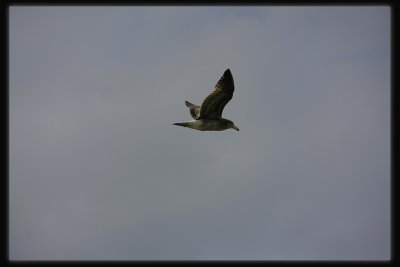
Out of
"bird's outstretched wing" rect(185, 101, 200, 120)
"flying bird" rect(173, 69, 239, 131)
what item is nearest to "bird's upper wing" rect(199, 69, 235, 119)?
"flying bird" rect(173, 69, 239, 131)

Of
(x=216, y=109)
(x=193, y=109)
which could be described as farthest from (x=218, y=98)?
(x=193, y=109)

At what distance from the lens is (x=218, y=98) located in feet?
89.2

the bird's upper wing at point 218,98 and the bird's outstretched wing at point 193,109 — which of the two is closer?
the bird's upper wing at point 218,98

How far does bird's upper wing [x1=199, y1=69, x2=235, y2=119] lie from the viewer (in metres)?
26.5

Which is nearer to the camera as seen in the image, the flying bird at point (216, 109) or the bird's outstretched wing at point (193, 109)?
the flying bird at point (216, 109)

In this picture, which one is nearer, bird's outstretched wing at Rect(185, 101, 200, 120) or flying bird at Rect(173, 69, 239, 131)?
flying bird at Rect(173, 69, 239, 131)

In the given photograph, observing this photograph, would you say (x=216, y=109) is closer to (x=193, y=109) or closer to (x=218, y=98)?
(x=218, y=98)

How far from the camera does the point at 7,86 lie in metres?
28.3

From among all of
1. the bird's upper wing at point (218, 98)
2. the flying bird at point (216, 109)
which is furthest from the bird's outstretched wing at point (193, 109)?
the bird's upper wing at point (218, 98)

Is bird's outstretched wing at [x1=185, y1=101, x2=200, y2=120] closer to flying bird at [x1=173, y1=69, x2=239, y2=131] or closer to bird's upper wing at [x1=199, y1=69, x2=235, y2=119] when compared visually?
flying bird at [x1=173, y1=69, x2=239, y2=131]

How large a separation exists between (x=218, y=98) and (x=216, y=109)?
826 millimetres

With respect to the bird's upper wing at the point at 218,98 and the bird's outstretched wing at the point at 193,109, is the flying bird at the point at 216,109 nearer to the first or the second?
the bird's upper wing at the point at 218,98

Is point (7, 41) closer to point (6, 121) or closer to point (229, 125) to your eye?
point (6, 121)

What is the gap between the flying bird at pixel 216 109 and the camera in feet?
87.0
